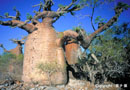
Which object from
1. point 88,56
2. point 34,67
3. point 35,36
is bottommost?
point 34,67

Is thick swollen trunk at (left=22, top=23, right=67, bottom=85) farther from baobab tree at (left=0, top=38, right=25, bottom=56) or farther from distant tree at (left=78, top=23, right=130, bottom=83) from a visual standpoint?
baobab tree at (left=0, top=38, right=25, bottom=56)

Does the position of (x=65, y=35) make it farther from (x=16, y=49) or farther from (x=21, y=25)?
(x=16, y=49)

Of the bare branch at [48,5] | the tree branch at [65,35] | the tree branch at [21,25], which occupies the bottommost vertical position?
the tree branch at [65,35]

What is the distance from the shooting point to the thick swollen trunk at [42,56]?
5832 millimetres

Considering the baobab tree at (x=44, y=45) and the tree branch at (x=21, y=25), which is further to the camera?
the tree branch at (x=21, y=25)

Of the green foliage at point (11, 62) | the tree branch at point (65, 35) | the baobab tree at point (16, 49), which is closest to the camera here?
the tree branch at point (65, 35)

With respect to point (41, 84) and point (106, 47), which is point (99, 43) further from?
point (41, 84)

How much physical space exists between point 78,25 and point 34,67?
3.33 metres

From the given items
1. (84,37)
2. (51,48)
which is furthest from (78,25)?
(51,48)

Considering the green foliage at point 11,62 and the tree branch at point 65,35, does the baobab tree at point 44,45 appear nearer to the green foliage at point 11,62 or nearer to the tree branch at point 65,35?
the tree branch at point 65,35

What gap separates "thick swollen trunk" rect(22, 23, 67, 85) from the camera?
230 inches

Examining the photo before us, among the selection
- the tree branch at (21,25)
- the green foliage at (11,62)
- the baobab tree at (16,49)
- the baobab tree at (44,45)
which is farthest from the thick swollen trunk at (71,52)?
the baobab tree at (16,49)

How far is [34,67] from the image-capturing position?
237 inches

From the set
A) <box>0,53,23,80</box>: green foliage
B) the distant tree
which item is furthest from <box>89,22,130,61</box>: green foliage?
<box>0,53,23,80</box>: green foliage
